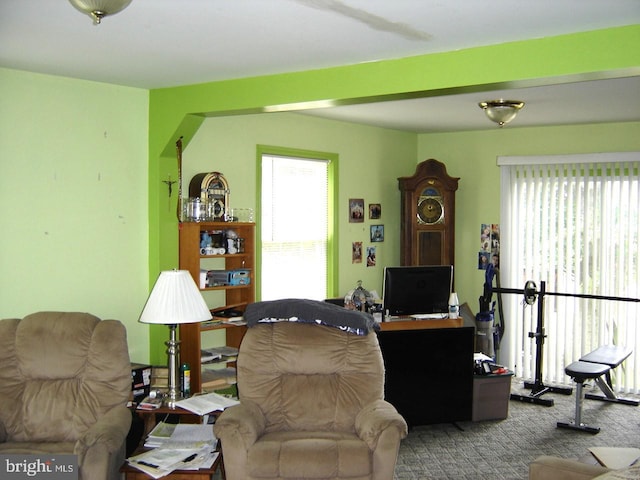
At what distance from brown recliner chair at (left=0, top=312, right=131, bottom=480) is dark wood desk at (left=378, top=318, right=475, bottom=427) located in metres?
2.07

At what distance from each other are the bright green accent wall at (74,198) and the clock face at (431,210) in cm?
323

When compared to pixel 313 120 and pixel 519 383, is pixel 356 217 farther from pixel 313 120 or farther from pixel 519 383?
pixel 519 383

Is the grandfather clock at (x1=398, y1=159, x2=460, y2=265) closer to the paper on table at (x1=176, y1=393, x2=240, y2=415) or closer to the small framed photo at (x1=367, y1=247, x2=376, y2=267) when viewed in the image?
the small framed photo at (x1=367, y1=247, x2=376, y2=267)

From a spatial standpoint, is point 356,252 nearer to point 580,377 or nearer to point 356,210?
point 356,210

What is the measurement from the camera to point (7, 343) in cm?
373

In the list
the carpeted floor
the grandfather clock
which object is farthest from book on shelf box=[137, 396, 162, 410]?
the grandfather clock

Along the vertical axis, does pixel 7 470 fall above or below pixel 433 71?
below

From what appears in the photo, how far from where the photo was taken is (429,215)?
728 centimetres

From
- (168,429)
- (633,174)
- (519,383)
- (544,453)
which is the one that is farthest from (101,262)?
(633,174)

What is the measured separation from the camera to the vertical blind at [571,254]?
6.61 metres

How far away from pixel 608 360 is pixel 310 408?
2954mm

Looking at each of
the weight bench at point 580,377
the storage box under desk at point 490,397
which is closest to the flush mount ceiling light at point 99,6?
the storage box under desk at point 490,397

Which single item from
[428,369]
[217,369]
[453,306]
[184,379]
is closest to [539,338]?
[453,306]

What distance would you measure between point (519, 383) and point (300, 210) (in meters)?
2.79
